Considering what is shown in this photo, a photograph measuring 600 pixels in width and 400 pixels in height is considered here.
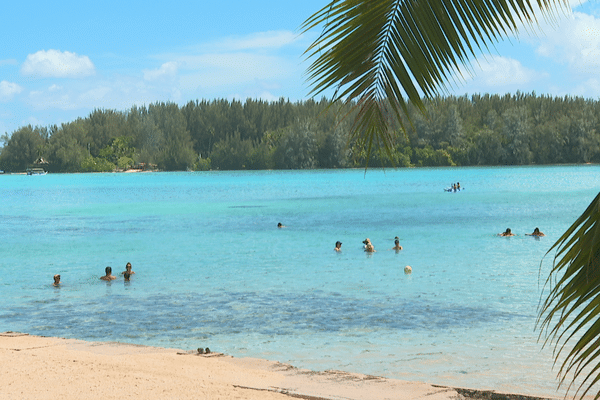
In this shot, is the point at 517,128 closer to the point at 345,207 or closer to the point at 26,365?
the point at 345,207

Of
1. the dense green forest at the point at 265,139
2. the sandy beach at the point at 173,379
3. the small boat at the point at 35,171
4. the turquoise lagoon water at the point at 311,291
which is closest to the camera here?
the sandy beach at the point at 173,379

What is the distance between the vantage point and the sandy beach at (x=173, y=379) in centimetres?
705

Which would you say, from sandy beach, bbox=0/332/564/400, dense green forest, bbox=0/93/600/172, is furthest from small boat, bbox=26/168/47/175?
sandy beach, bbox=0/332/564/400

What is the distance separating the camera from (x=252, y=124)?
163000 mm

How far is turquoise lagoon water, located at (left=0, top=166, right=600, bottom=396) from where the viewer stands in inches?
433

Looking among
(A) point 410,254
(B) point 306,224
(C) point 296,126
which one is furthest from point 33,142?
(A) point 410,254

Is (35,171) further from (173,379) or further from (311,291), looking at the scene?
(173,379)

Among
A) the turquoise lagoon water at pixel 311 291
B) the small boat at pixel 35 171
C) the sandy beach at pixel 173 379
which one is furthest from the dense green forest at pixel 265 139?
the sandy beach at pixel 173 379

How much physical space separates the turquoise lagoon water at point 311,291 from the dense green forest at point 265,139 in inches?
3420

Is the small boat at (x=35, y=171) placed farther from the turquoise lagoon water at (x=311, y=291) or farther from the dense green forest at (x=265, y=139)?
the turquoise lagoon water at (x=311, y=291)

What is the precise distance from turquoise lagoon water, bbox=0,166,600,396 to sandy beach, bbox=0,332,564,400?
5.85ft

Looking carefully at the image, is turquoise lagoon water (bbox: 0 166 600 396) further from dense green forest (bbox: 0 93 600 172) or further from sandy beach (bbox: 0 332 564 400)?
dense green forest (bbox: 0 93 600 172)

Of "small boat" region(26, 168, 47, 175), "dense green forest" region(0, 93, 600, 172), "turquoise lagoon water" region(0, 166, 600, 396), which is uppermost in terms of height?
"dense green forest" region(0, 93, 600, 172)

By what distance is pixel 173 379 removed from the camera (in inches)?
308
